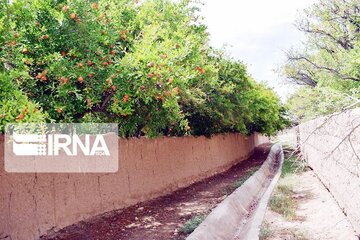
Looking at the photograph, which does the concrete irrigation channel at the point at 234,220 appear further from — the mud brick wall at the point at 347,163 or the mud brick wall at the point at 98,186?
the mud brick wall at the point at 98,186

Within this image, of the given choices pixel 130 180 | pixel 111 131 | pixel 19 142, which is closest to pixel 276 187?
pixel 130 180

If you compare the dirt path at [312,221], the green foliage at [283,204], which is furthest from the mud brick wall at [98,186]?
the dirt path at [312,221]

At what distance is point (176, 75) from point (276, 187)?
8560 mm

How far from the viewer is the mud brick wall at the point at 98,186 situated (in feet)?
25.7

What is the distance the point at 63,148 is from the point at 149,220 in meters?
→ 2.95

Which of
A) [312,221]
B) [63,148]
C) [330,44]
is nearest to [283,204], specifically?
[312,221]

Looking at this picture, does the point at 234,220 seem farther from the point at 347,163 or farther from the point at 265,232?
the point at 347,163

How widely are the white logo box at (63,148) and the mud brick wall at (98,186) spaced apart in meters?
0.18

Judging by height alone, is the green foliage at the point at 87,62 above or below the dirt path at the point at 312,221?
above

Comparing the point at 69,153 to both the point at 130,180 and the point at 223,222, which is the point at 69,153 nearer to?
the point at 130,180

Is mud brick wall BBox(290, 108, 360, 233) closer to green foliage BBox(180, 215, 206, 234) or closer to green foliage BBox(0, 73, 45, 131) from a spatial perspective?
green foliage BBox(180, 215, 206, 234)

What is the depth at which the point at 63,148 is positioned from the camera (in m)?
9.76

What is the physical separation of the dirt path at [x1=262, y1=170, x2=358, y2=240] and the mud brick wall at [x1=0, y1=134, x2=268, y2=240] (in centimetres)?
426

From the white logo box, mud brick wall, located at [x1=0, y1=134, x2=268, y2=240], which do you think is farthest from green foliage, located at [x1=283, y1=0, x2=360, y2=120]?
the white logo box
